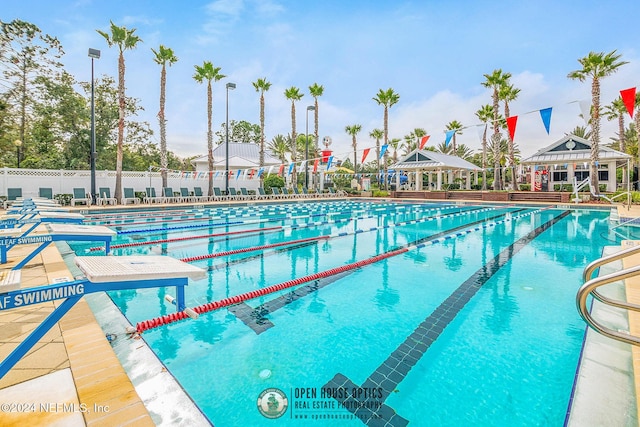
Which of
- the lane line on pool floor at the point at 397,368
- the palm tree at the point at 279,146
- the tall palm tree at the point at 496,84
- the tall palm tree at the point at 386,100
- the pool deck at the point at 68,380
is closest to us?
the pool deck at the point at 68,380

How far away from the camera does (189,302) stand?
156 inches

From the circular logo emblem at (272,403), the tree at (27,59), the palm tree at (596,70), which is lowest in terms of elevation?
the circular logo emblem at (272,403)

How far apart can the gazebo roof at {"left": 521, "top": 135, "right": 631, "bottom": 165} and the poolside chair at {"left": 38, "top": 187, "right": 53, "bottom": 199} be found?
98.5 feet

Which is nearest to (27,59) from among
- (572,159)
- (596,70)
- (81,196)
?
(81,196)

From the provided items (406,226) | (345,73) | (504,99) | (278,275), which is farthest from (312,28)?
(504,99)

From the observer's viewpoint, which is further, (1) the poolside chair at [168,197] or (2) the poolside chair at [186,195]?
(2) the poolside chair at [186,195]

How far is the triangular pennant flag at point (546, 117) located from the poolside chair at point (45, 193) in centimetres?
2171

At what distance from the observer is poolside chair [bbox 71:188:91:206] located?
595 inches

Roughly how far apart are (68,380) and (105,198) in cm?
1660

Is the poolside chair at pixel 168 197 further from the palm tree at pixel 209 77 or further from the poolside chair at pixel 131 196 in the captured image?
the palm tree at pixel 209 77

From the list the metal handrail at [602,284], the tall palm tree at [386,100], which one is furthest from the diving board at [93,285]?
the tall palm tree at [386,100]

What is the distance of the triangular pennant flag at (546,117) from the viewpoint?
36.1 feet

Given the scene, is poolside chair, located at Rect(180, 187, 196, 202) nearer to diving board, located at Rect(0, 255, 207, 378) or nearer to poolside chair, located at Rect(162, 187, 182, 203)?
poolside chair, located at Rect(162, 187, 182, 203)

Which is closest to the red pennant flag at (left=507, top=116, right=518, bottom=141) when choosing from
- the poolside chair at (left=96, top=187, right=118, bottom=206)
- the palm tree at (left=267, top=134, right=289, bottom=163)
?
the poolside chair at (left=96, top=187, right=118, bottom=206)
